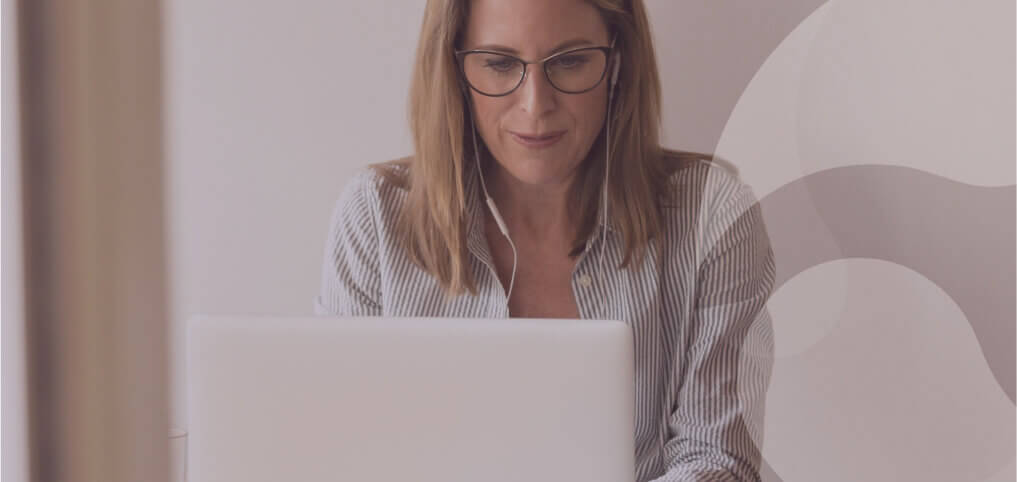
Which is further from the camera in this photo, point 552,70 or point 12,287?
point 552,70

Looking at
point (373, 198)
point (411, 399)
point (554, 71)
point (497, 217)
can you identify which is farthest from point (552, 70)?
point (411, 399)

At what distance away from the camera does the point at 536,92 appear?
127 centimetres

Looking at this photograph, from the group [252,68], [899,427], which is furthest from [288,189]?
[899,427]

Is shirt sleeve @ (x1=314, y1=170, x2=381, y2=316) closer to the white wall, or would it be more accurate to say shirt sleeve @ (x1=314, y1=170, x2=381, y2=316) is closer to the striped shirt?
the striped shirt

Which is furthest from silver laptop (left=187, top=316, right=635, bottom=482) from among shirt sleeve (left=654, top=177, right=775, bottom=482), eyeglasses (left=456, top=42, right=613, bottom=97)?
eyeglasses (left=456, top=42, right=613, bottom=97)

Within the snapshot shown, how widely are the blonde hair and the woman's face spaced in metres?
0.03

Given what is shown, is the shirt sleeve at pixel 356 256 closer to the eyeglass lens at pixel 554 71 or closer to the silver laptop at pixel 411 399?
the eyeglass lens at pixel 554 71

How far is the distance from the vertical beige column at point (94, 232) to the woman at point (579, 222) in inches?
46.9

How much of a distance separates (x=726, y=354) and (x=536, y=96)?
1.42 feet

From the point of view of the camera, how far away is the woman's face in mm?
1270

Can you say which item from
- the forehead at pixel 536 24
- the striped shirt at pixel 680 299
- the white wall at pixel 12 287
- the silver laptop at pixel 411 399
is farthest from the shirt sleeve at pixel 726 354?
the white wall at pixel 12 287

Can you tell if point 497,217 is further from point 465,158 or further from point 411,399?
point 411,399

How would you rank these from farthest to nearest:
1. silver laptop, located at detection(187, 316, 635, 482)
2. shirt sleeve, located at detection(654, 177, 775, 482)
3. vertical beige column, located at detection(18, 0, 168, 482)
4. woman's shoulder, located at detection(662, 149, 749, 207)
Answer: woman's shoulder, located at detection(662, 149, 749, 207) < shirt sleeve, located at detection(654, 177, 775, 482) < silver laptop, located at detection(187, 316, 635, 482) < vertical beige column, located at detection(18, 0, 168, 482)

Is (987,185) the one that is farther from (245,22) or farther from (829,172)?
(245,22)
